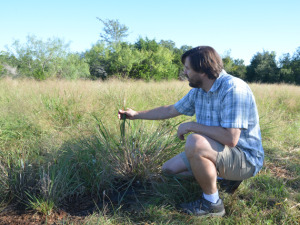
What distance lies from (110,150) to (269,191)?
144 centimetres

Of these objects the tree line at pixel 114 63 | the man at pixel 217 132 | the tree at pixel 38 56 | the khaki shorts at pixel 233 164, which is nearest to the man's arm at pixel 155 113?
the man at pixel 217 132

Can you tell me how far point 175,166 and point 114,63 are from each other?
17.8 m

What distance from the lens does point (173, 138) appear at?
101 inches

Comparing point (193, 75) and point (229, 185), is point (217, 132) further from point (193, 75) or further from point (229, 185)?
point (229, 185)

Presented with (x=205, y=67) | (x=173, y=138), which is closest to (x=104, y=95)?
(x=173, y=138)

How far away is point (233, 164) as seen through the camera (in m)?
1.78

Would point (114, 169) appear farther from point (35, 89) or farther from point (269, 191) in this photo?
point (35, 89)

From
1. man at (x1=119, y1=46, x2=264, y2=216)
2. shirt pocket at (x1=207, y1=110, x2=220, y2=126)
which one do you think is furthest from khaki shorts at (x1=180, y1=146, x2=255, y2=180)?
shirt pocket at (x1=207, y1=110, x2=220, y2=126)

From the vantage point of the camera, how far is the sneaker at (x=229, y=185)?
202 centimetres

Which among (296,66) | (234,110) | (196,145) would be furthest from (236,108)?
(296,66)

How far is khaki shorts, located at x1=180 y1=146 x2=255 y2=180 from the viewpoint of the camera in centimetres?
175

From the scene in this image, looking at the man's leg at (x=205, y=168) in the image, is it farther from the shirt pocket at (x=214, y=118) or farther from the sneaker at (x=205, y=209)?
the shirt pocket at (x=214, y=118)

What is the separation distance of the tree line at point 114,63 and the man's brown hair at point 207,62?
194 inches

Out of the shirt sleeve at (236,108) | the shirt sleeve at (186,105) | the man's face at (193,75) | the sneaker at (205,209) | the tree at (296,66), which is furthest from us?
the tree at (296,66)
